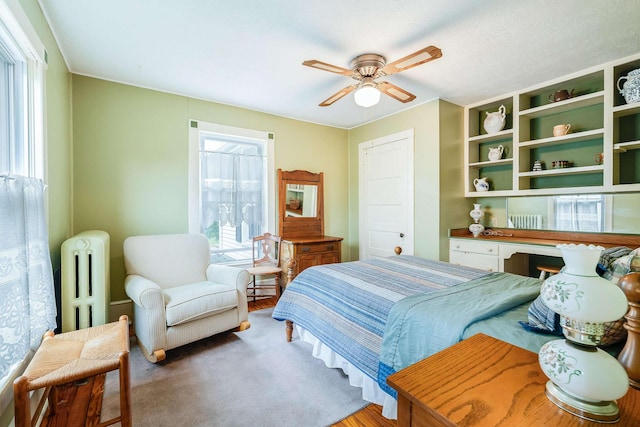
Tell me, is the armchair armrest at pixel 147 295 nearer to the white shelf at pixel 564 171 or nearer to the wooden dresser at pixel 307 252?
the wooden dresser at pixel 307 252

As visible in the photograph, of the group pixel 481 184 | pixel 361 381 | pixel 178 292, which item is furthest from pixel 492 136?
pixel 178 292

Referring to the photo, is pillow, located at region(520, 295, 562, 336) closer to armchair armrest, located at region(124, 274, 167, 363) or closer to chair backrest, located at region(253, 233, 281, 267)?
armchair armrest, located at region(124, 274, 167, 363)

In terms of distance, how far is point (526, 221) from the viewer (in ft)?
10.9

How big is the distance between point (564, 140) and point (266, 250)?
361 centimetres

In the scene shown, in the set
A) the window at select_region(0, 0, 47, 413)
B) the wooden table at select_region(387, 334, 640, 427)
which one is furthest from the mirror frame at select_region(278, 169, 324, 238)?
the wooden table at select_region(387, 334, 640, 427)

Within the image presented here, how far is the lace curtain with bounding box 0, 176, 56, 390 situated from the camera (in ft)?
4.16

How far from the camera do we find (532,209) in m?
3.29

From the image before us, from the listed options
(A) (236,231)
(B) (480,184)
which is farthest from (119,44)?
(B) (480,184)

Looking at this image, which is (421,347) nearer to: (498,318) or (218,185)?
(498,318)

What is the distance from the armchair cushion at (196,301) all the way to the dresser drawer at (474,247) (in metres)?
2.58

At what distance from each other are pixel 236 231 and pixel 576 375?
3.54m

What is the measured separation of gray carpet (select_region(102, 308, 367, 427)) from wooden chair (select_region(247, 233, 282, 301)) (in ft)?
3.96

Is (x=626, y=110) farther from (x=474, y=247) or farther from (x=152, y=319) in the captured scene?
(x=152, y=319)

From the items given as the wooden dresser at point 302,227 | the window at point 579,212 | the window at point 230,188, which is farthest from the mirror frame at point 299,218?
the window at point 579,212
